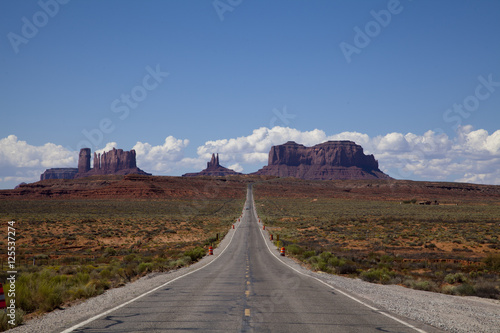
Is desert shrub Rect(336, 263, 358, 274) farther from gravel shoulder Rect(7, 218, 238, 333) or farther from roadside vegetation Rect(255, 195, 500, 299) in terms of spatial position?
gravel shoulder Rect(7, 218, 238, 333)

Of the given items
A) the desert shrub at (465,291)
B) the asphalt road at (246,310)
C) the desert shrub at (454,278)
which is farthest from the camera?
the desert shrub at (454,278)

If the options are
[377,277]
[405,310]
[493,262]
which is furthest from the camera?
[493,262]

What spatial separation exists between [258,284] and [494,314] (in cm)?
758

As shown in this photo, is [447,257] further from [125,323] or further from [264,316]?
[125,323]

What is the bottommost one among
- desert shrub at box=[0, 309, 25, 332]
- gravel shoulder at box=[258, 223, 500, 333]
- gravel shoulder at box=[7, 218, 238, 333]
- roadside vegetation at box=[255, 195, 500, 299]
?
roadside vegetation at box=[255, 195, 500, 299]

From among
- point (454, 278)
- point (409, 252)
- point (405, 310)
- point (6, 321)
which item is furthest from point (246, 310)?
point (409, 252)

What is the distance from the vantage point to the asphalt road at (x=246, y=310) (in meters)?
7.95

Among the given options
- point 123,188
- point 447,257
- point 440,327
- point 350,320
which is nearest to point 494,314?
point 440,327

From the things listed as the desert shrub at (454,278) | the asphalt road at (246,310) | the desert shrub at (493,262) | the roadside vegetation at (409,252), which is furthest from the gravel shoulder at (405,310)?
the desert shrub at (493,262)

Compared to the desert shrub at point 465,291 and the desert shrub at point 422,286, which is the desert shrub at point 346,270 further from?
the desert shrub at point 465,291

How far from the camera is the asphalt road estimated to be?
7945mm

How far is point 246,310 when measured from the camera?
9.61 meters

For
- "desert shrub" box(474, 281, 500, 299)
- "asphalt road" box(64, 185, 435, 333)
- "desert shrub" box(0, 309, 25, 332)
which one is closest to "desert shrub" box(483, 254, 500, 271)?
"desert shrub" box(474, 281, 500, 299)

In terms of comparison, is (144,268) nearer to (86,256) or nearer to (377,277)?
(377,277)
